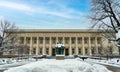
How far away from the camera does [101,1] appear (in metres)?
27.8

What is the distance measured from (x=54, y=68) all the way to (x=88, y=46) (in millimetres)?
85333

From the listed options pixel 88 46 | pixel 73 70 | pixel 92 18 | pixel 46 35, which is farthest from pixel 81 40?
pixel 73 70

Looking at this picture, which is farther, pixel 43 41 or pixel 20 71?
pixel 43 41

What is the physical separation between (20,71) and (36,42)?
282ft

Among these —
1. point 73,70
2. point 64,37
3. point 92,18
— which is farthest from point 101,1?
A: point 64,37

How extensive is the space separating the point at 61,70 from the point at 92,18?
15.0m

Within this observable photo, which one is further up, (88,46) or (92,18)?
(92,18)

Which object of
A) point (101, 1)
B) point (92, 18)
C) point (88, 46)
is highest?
point (101, 1)

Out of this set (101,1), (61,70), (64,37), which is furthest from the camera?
(64,37)

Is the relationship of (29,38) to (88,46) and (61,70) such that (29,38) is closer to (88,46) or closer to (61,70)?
(88,46)

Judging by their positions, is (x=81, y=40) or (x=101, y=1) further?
A: (x=81, y=40)

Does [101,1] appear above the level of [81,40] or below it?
above

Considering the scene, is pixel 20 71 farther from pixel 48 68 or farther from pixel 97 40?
pixel 97 40

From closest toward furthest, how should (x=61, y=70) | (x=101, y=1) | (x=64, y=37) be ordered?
(x=61, y=70) < (x=101, y=1) < (x=64, y=37)
